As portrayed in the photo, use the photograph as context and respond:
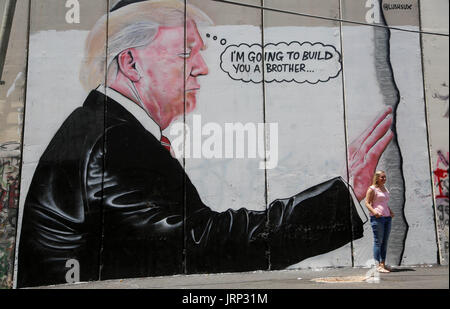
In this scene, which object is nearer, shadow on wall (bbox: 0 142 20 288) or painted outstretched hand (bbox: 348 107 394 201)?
shadow on wall (bbox: 0 142 20 288)

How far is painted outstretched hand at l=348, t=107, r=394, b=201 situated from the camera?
8.23m

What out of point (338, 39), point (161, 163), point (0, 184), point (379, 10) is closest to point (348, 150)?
point (338, 39)

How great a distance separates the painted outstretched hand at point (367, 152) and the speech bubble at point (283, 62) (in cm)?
115

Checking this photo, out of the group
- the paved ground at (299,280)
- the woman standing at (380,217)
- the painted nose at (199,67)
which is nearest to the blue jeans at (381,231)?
the woman standing at (380,217)

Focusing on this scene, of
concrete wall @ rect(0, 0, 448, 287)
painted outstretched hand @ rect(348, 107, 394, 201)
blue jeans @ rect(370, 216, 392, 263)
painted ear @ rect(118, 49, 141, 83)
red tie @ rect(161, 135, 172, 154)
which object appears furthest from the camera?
painted outstretched hand @ rect(348, 107, 394, 201)

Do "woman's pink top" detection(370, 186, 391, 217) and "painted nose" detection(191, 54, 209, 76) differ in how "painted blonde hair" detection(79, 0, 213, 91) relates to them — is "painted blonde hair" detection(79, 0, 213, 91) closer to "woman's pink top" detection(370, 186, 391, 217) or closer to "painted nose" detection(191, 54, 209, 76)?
"painted nose" detection(191, 54, 209, 76)

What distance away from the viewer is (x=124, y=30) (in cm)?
818

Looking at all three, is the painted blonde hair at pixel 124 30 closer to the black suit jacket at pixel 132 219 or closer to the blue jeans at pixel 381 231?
the black suit jacket at pixel 132 219

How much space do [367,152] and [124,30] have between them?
460 centimetres

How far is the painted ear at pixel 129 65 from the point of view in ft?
26.7

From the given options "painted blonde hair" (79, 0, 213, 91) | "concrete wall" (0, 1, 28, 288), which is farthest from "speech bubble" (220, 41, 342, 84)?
"concrete wall" (0, 1, 28, 288)

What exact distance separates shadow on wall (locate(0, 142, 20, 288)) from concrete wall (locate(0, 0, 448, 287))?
0.37 feet

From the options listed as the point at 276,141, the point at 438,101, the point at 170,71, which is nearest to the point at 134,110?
the point at 170,71

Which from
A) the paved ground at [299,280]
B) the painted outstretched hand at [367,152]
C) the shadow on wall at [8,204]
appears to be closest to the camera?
the paved ground at [299,280]
